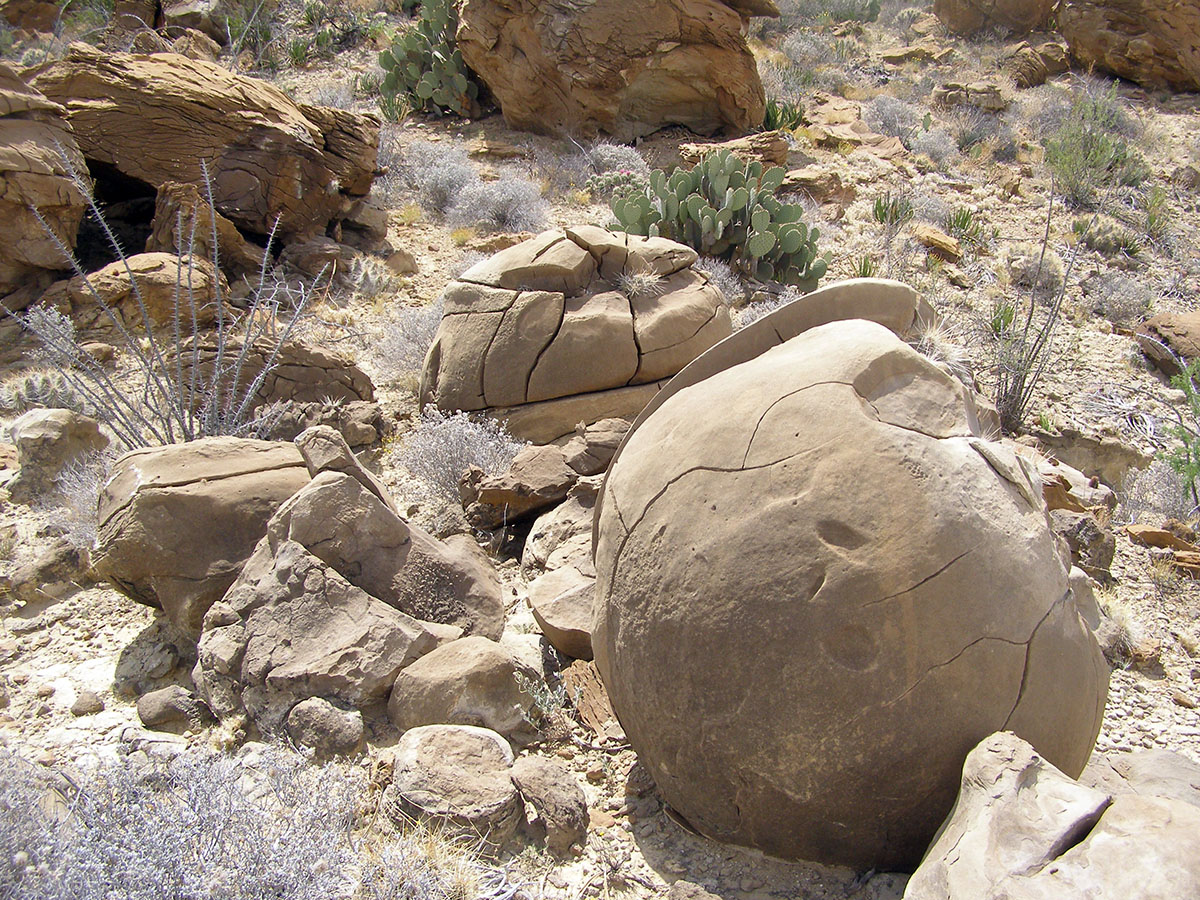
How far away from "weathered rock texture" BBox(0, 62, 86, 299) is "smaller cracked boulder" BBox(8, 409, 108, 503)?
96.8 inches

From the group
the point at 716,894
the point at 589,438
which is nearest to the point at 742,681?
the point at 716,894

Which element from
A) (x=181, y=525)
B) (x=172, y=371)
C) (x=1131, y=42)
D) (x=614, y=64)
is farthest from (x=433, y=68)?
(x=1131, y=42)

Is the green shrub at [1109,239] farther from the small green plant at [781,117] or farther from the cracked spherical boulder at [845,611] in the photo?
the cracked spherical boulder at [845,611]

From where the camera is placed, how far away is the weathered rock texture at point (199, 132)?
7.32 meters

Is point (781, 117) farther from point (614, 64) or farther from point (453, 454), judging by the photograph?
point (453, 454)

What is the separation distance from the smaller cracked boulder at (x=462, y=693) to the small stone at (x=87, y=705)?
3.84 ft

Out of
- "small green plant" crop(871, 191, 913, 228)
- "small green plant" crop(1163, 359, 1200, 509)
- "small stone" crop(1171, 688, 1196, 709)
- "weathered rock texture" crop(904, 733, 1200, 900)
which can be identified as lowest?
"small green plant" crop(1163, 359, 1200, 509)

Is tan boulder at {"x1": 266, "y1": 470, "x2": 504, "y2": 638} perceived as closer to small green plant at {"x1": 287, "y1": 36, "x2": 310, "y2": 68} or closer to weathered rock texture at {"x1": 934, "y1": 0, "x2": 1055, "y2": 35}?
small green plant at {"x1": 287, "y1": 36, "x2": 310, "y2": 68}

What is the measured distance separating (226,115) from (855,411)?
7.48m

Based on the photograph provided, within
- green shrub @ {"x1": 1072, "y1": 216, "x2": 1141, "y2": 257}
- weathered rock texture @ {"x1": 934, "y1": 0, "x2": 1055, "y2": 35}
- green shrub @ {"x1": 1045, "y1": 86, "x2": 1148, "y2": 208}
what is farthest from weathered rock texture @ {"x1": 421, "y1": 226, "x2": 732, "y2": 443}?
weathered rock texture @ {"x1": 934, "y1": 0, "x2": 1055, "y2": 35}

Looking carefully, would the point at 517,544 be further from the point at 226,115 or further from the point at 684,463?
the point at 226,115

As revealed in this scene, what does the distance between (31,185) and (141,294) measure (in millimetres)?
1405

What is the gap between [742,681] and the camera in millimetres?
2164

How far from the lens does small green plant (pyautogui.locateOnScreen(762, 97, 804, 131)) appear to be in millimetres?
11695
